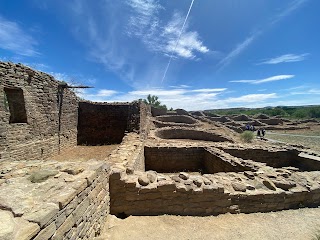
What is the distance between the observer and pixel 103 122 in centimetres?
1294

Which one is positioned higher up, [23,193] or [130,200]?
[23,193]

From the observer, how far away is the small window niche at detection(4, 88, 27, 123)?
666 cm

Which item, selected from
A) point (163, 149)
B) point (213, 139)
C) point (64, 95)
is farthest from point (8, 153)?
point (213, 139)

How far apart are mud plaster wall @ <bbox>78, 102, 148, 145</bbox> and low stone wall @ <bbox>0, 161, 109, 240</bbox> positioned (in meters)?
9.12

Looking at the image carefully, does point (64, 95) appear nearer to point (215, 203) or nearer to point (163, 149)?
point (163, 149)

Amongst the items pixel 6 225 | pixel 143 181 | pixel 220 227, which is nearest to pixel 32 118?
pixel 143 181

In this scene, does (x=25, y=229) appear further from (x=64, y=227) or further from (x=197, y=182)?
(x=197, y=182)

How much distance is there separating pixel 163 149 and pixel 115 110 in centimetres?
592

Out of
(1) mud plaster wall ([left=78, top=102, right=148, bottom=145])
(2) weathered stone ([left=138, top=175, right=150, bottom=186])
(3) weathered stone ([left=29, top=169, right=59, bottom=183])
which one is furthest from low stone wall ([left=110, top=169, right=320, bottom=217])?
(1) mud plaster wall ([left=78, top=102, right=148, bottom=145])

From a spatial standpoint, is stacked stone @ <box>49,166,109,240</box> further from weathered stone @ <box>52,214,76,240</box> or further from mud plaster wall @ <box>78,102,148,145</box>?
mud plaster wall @ <box>78,102,148,145</box>

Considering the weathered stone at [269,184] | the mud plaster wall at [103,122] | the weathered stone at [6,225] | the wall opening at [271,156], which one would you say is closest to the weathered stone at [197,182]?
the weathered stone at [269,184]

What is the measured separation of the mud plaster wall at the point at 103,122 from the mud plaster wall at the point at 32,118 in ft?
7.08

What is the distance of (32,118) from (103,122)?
18.6 feet

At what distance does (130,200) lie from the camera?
13.1 ft
